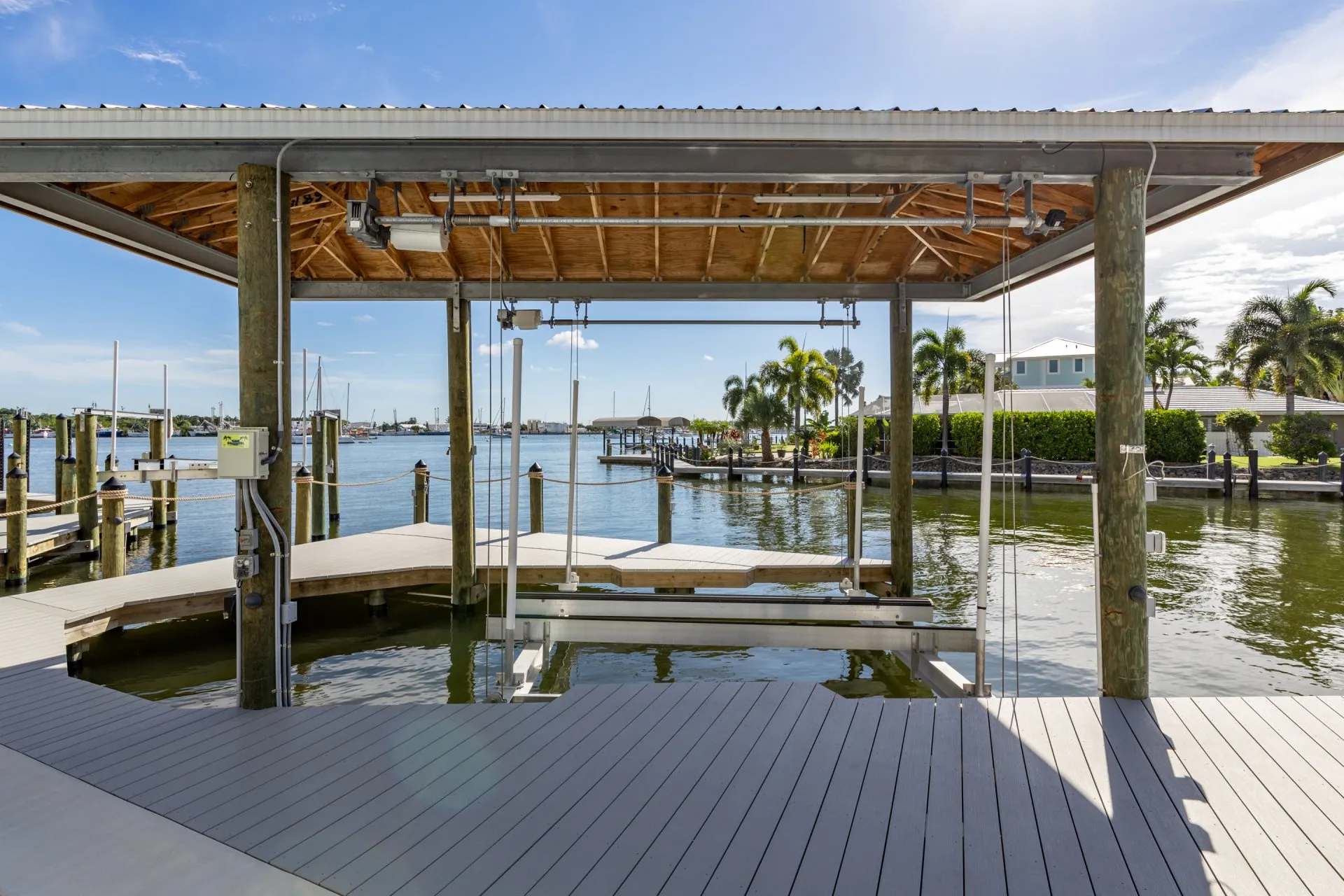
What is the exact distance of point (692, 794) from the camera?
8.24 ft

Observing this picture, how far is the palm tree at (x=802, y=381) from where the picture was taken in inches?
1334

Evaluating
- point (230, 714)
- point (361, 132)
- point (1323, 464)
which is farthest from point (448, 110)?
point (1323, 464)

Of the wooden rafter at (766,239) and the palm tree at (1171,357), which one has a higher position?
the palm tree at (1171,357)

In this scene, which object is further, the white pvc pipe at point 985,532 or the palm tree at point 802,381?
the palm tree at point 802,381

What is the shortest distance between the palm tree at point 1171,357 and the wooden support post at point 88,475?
38.3 meters

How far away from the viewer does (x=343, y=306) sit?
746 centimetres

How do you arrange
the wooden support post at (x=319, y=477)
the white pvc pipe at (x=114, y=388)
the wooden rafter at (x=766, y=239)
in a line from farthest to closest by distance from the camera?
the wooden support post at (x=319, y=477) < the white pvc pipe at (x=114, y=388) < the wooden rafter at (x=766, y=239)

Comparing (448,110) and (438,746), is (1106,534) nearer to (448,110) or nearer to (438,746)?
(438,746)

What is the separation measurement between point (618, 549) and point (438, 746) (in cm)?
531

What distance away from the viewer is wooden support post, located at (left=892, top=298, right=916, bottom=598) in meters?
6.98

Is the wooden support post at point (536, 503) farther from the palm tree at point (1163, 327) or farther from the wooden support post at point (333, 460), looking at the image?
the palm tree at point (1163, 327)

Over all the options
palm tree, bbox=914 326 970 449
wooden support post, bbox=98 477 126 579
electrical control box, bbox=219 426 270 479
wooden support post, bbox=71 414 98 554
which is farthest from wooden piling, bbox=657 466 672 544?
palm tree, bbox=914 326 970 449

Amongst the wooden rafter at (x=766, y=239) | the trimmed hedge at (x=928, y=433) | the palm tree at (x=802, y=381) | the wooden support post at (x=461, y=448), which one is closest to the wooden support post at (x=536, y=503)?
the wooden support post at (x=461, y=448)

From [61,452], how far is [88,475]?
409cm
